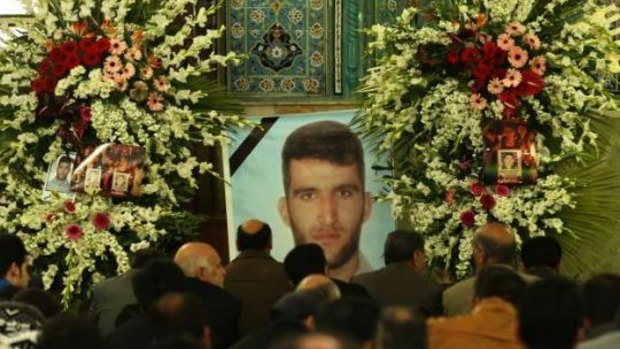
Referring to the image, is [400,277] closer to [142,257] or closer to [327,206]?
[142,257]

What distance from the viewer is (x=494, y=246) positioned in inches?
408

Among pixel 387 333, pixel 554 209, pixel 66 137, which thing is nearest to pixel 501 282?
pixel 387 333

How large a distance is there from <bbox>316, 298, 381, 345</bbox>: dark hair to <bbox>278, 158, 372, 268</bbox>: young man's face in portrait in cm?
602

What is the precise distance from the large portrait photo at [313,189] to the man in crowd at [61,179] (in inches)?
48.1

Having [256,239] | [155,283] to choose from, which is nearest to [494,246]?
[256,239]

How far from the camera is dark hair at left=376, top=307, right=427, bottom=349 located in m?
6.74

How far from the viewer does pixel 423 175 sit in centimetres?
1303

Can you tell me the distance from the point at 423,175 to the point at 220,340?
3923 mm

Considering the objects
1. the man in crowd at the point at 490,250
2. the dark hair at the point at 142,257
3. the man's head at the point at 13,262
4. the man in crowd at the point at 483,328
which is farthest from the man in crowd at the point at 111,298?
the man in crowd at the point at 483,328

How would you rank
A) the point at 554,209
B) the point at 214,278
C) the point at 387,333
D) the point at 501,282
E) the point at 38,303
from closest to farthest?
the point at 387,333 → the point at 501,282 → the point at 38,303 → the point at 214,278 → the point at 554,209

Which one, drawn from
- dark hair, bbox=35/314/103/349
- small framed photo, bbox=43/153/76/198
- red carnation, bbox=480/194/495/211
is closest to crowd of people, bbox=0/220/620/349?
dark hair, bbox=35/314/103/349

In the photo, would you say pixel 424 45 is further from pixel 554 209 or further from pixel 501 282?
pixel 501 282

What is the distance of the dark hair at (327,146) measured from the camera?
1338cm

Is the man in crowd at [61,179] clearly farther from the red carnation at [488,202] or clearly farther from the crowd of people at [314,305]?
the red carnation at [488,202]
